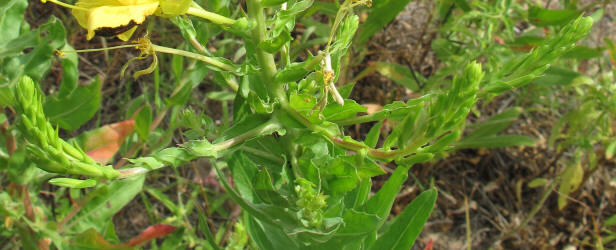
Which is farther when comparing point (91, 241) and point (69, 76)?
point (69, 76)

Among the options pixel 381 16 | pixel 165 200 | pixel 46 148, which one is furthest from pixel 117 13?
pixel 381 16

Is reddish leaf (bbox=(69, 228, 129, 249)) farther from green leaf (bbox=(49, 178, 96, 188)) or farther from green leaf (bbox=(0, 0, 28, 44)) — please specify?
green leaf (bbox=(49, 178, 96, 188))

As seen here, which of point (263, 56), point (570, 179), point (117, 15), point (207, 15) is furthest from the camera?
point (570, 179)

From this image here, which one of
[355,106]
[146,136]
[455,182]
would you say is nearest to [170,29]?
[146,136]

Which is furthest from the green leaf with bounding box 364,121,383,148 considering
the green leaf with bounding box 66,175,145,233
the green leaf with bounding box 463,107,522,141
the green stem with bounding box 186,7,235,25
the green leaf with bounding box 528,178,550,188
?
the green leaf with bounding box 528,178,550,188

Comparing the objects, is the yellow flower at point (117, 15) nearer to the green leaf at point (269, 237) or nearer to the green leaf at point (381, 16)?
the green leaf at point (269, 237)

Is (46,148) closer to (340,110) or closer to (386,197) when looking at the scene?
(340,110)
